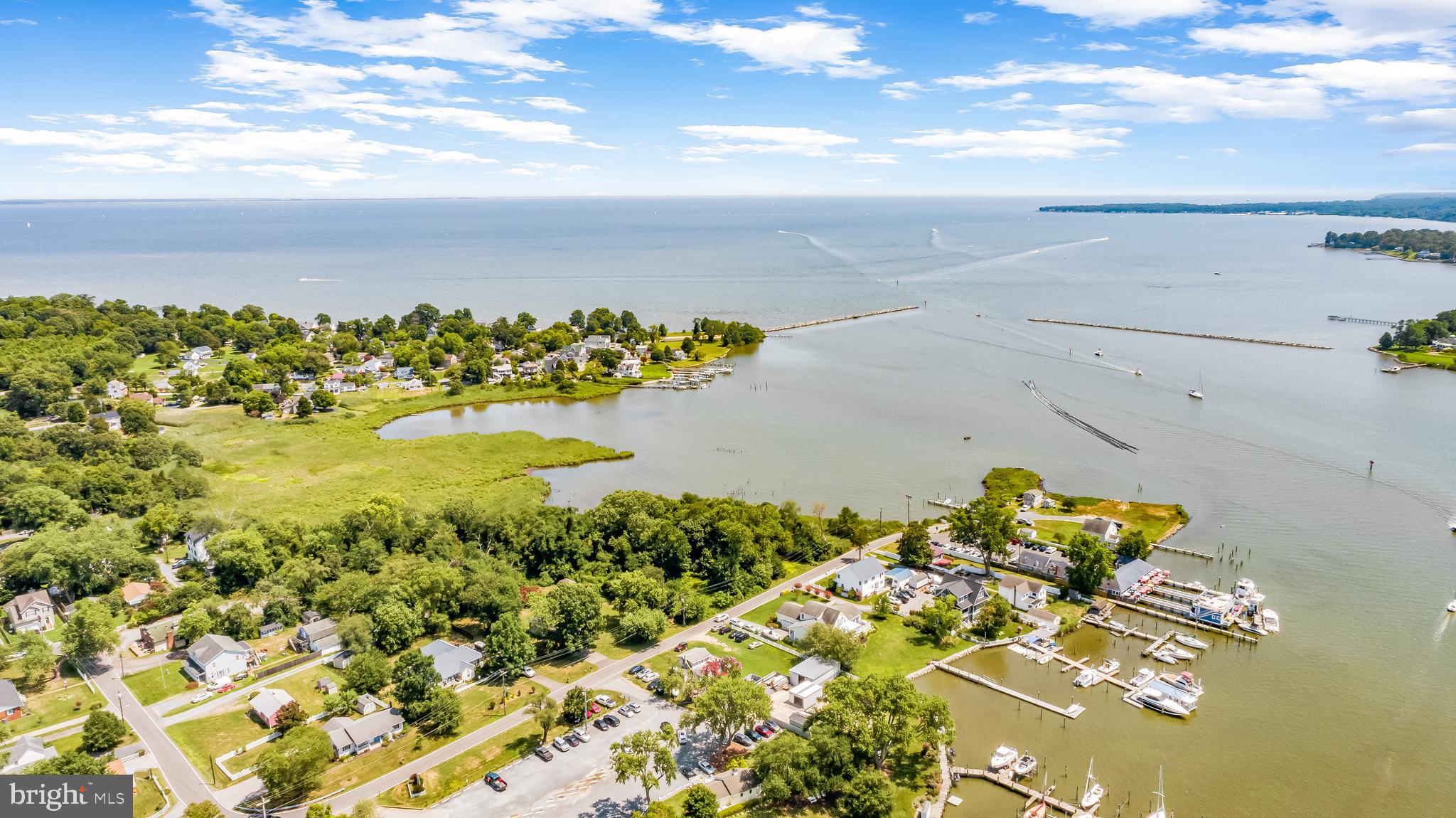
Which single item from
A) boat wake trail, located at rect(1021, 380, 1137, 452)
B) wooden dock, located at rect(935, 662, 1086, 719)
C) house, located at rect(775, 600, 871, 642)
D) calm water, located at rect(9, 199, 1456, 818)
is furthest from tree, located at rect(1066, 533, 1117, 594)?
boat wake trail, located at rect(1021, 380, 1137, 452)

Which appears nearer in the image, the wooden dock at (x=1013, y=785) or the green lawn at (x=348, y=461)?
the wooden dock at (x=1013, y=785)

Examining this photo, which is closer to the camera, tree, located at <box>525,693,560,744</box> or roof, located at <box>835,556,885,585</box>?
tree, located at <box>525,693,560,744</box>

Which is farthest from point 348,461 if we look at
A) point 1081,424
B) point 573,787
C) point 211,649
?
point 1081,424

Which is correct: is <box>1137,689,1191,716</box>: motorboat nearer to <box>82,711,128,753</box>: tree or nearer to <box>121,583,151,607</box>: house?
<box>82,711,128,753</box>: tree

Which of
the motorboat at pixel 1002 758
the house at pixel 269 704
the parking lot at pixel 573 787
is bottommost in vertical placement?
the motorboat at pixel 1002 758

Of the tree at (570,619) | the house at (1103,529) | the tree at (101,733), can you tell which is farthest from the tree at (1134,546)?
the tree at (101,733)

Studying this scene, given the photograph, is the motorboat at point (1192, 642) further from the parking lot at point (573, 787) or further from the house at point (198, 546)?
the house at point (198, 546)

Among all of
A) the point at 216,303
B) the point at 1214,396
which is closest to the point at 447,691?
the point at 1214,396

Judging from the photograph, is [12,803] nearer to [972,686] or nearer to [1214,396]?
[972,686]
